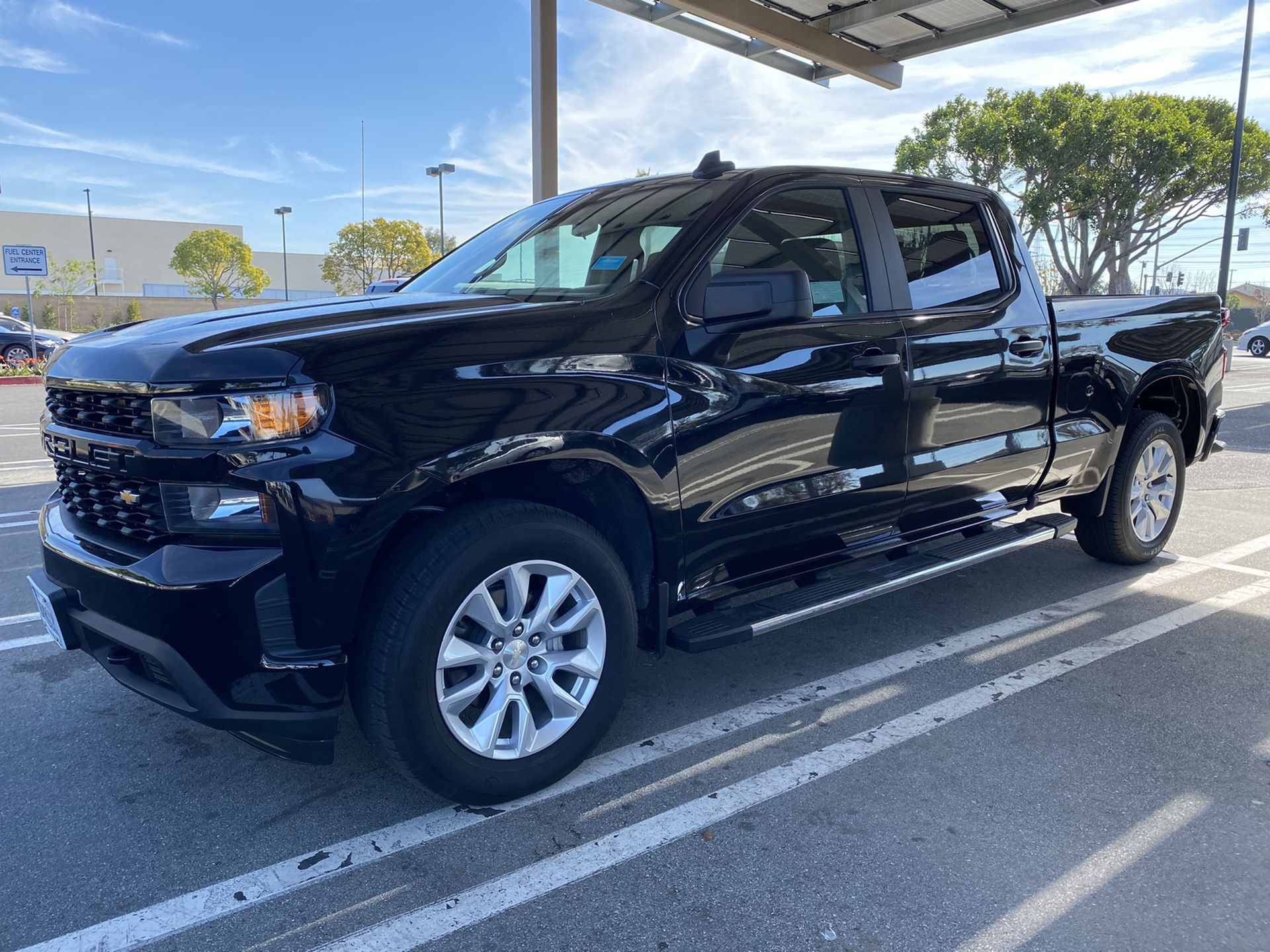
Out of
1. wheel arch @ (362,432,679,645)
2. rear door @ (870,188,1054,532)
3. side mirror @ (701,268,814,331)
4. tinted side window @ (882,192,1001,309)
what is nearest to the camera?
wheel arch @ (362,432,679,645)

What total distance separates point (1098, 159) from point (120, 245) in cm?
8477

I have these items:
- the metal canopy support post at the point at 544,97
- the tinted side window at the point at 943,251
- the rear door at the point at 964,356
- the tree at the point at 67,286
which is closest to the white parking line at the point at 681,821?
the rear door at the point at 964,356

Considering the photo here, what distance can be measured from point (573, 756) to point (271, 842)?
0.88 m

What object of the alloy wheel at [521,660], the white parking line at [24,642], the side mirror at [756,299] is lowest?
the white parking line at [24,642]

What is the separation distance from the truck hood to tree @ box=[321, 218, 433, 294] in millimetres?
48490

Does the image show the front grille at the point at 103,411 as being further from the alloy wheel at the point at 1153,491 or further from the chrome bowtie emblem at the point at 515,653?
the alloy wheel at the point at 1153,491

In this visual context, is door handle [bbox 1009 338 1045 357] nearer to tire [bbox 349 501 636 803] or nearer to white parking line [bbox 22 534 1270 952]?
white parking line [bbox 22 534 1270 952]

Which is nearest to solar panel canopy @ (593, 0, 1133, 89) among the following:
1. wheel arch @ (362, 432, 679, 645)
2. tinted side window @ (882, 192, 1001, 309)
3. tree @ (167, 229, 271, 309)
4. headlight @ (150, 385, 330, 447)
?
tinted side window @ (882, 192, 1001, 309)

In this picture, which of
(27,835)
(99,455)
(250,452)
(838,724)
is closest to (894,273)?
(838,724)

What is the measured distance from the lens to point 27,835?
2514mm

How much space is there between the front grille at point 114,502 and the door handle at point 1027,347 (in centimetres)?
336

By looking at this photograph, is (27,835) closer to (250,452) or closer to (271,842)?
(271,842)

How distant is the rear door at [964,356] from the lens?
3615 mm

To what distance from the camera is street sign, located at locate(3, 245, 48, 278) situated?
19016mm
